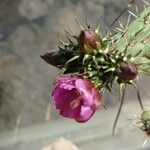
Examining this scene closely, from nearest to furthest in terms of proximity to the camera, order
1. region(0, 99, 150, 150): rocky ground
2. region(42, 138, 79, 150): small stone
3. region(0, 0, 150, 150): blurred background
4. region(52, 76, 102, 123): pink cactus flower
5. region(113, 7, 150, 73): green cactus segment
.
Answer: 1. region(52, 76, 102, 123): pink cactus flower
2. region(113, 7, 150, 73): green cactus segment
3. region(42, 138, 79, 150): small stone
4. region(0, 99, 150, 150): rocky ground
5. region(0, 0, 150, 150): blurred background

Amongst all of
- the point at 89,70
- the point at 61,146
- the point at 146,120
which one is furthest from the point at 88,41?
the point at 61,146

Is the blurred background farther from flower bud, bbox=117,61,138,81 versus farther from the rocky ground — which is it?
flower bud, bbox=117,61,138,81

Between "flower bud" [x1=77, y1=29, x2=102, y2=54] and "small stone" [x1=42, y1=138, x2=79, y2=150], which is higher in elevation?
"flower bud" [x1=77, y1=29, x2=102, y2=54]

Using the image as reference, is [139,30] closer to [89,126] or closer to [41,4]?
[89,126]

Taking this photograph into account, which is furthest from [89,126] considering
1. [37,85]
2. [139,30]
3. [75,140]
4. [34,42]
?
[139,30]

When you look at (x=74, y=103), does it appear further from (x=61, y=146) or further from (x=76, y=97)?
(x=61, y=146)

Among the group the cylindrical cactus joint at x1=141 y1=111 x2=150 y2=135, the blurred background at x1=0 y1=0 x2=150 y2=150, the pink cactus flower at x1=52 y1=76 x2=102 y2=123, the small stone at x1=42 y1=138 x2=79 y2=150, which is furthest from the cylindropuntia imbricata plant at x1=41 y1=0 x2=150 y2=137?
the blurred background at x1=0 y1=0 x2=150 y2=150
